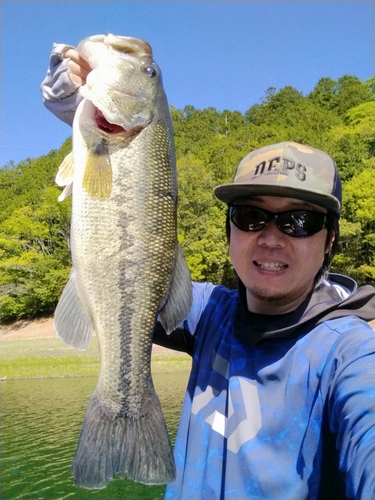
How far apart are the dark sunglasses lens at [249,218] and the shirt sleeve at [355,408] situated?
0.59 metres

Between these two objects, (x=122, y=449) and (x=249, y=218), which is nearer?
(x=122, y=449)

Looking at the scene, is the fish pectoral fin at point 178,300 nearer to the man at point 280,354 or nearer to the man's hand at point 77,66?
the man at point 280,354

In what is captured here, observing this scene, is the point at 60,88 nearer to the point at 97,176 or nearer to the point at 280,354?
the point at 97,176

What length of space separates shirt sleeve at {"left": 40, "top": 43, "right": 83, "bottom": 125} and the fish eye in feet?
1.13

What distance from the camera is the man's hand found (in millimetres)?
2299

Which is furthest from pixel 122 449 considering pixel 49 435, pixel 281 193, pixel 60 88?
pixel 49 435

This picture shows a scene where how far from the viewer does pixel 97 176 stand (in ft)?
6.97

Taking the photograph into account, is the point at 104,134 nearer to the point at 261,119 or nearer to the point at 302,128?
the point at 302,128

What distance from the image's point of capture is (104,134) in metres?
2.21

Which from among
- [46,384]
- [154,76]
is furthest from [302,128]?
[154,76]

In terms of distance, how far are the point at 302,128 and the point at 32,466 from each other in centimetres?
4233

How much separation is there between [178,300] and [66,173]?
81 centimetres

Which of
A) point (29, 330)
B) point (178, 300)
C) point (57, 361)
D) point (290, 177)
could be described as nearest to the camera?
point (290, 177)

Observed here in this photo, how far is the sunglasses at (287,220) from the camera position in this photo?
6.88ft
